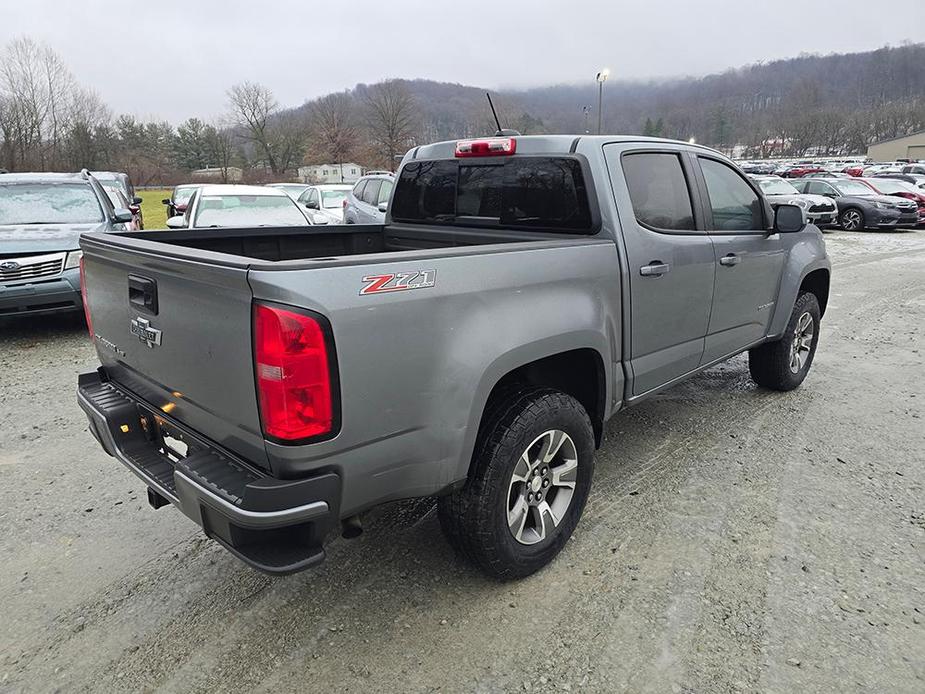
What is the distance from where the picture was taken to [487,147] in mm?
3477

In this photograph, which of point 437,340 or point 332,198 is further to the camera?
point 332,198

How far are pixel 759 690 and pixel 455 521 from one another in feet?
4.11

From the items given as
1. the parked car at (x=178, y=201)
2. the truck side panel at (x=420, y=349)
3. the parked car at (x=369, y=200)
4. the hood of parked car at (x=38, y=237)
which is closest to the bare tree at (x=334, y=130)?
the parked car at (x=178, y=201)

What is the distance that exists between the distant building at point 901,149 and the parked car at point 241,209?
8728 centimetres

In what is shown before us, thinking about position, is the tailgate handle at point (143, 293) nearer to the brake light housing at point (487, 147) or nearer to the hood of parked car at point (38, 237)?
the brake light housing at point (487, 147)

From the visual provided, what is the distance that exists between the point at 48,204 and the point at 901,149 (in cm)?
Result: 10016

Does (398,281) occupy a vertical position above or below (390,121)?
below

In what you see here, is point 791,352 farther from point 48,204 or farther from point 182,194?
point 182,194

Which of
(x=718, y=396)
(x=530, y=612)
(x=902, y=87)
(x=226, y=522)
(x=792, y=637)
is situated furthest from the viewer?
(x=902, y=87)

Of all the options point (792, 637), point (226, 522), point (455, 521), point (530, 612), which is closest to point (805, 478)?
point (792, 637)

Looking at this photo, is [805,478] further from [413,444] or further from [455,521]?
[413,444]

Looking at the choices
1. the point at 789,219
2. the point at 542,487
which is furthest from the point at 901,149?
the point at 542,487

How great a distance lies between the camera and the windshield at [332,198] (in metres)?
17.0

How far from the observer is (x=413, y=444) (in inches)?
86.6
